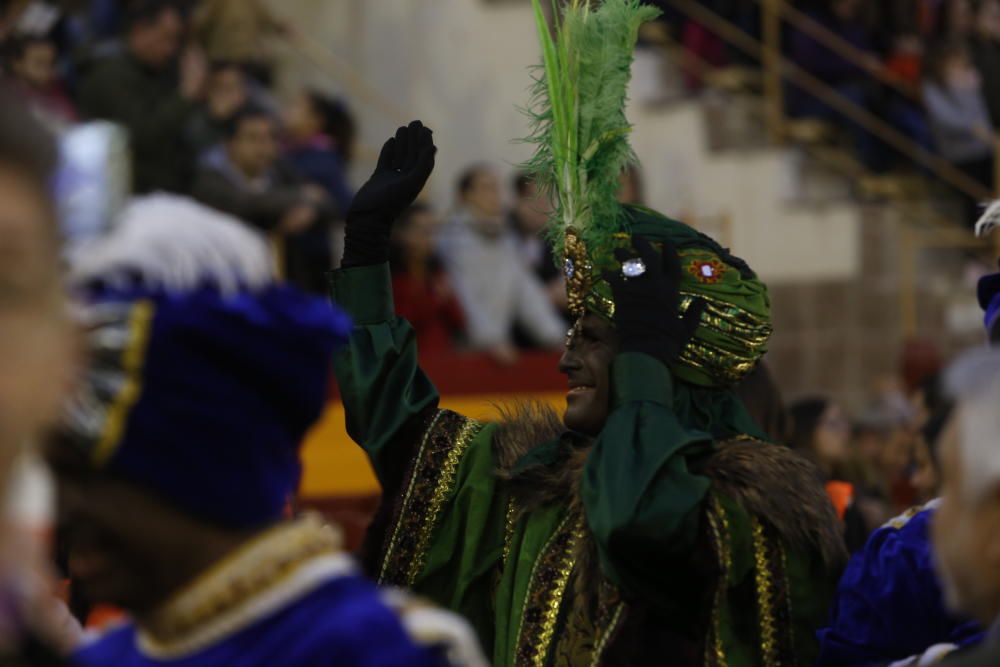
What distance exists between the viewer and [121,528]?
2121 millimetres

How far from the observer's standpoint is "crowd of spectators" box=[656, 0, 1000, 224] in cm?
1227

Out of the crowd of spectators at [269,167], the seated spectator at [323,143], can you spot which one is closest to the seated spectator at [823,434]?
the crowd of spectators at [269,167]

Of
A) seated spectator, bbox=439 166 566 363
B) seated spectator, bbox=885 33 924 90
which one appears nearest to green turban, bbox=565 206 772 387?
seated spectator, bbox=439 166 566 363

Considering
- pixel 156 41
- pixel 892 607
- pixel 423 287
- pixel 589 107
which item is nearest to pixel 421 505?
pixel 589 107

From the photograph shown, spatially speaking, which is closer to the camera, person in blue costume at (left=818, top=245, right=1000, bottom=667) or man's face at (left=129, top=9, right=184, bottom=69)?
person in blue costume at (left=818, top=245, right=1000, bottom=667)

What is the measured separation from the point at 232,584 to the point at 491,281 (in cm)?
759

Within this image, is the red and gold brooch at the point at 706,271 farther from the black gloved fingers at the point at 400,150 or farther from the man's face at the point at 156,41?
the man's face at the point at 156,41

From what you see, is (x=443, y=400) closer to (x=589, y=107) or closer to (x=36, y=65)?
(x=36, y=65)

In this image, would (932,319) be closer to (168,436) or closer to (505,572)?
(505,572)

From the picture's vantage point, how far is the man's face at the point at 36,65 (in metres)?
8.52

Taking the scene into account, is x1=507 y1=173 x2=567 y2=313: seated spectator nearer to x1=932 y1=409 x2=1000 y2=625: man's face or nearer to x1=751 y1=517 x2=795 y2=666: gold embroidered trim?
x1=751 y1=517 x2=795 y2=666: gold embroidered trim

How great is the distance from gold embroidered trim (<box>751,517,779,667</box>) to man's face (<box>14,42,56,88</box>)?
571cm

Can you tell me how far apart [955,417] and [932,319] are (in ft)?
33.4

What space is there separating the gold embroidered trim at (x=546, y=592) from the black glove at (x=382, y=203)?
0.70 metres
